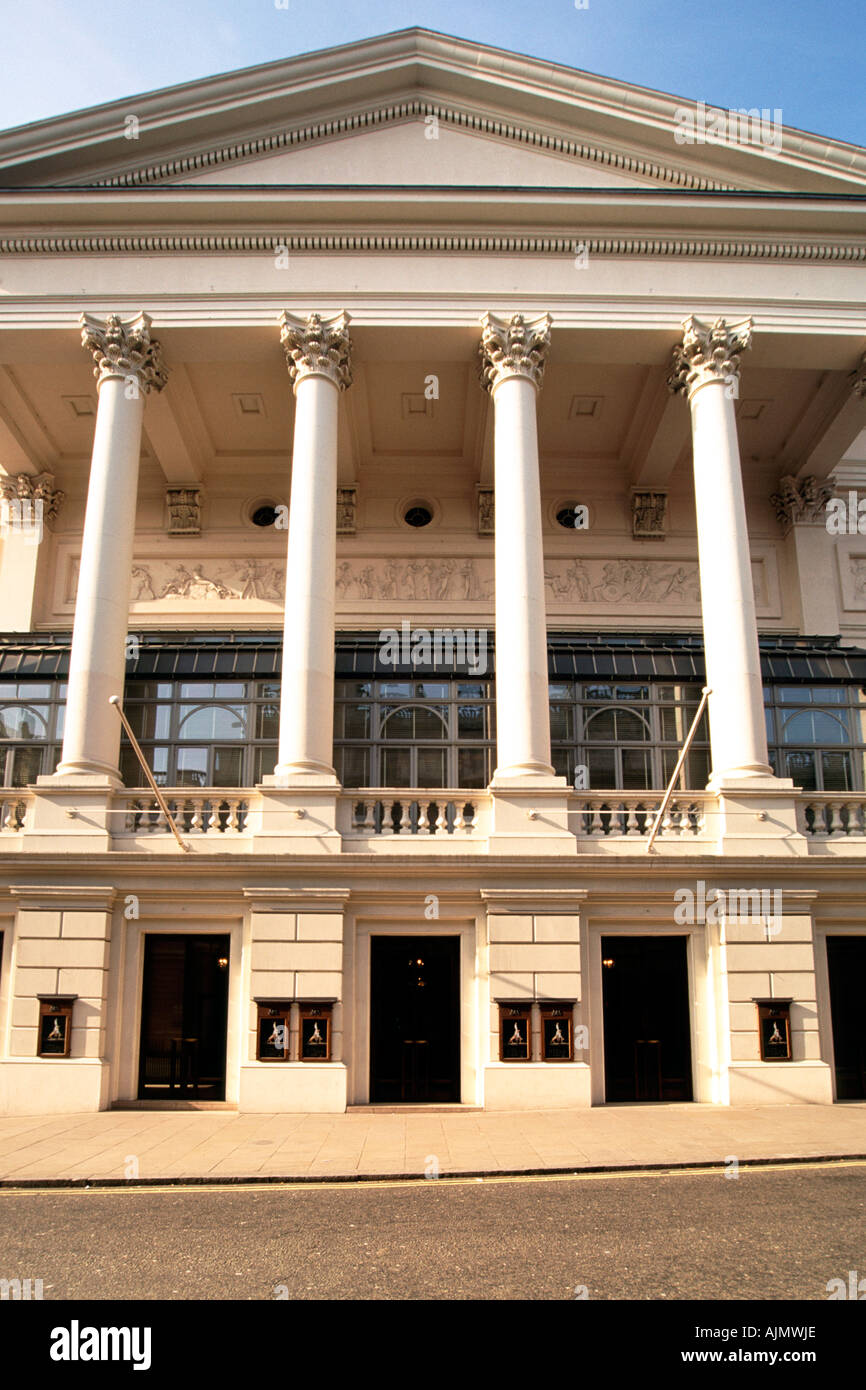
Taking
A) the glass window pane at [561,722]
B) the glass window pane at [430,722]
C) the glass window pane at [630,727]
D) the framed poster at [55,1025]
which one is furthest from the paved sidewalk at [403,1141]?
the glass window pane at [430,722]

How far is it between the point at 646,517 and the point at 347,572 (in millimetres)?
9524

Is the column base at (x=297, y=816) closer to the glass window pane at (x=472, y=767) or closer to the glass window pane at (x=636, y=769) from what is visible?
the glass window pane at (x=472, y=767)

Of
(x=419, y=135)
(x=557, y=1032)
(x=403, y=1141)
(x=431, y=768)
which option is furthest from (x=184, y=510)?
(x=403, y=1141)

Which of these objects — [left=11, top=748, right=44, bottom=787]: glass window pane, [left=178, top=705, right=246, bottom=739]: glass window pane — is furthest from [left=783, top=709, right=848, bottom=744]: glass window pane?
[left=11, top=748, right=44, bottom=787]: glass window pane

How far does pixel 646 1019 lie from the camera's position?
21.0 meters

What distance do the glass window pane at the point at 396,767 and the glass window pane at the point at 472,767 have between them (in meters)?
1.33

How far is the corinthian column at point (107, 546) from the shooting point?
21.9m

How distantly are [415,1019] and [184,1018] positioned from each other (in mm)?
4696

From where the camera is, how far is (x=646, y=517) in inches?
1262

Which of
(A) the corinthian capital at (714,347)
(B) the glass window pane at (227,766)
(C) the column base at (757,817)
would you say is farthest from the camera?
(B) the glass window pane at (227,766)

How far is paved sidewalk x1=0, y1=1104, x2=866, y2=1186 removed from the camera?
13664mm

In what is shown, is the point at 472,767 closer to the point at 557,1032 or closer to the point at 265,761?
the point at 265,761

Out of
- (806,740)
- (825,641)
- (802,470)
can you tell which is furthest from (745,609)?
(802,470)

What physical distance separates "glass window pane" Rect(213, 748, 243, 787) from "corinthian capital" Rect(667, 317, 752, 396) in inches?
Answer: 576
